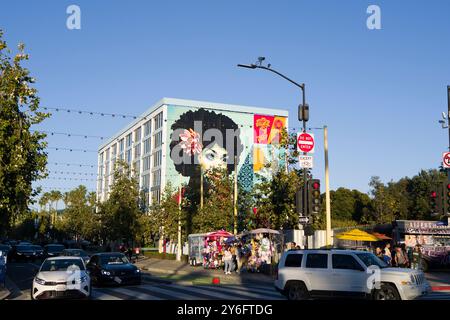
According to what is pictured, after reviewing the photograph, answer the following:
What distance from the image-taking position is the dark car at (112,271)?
22.6 meters

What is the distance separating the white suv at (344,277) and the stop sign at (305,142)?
25.4ft

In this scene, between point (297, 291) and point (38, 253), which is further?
point (38, 253)

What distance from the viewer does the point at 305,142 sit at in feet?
76.8

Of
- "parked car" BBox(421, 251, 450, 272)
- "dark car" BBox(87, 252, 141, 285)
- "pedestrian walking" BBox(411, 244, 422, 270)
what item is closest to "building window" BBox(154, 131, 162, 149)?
"parked car" BBox(421, 251, 450, 272)

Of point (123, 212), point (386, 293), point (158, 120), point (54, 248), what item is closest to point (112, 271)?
point (386, 293)

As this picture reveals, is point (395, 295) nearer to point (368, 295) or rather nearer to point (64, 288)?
point (368, 295)

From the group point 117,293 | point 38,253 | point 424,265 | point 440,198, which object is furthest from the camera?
point 38,253

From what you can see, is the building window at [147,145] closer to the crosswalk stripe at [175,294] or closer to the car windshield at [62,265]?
the crosswalk stripe at [175,294]

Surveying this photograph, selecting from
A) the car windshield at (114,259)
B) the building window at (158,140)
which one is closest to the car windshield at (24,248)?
the car windshield at (114,259)

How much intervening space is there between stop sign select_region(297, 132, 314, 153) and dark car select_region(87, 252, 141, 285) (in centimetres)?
897

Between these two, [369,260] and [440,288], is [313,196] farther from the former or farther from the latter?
[440,288]

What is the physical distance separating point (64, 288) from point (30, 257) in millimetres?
36076

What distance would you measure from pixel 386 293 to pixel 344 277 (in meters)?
1.19
